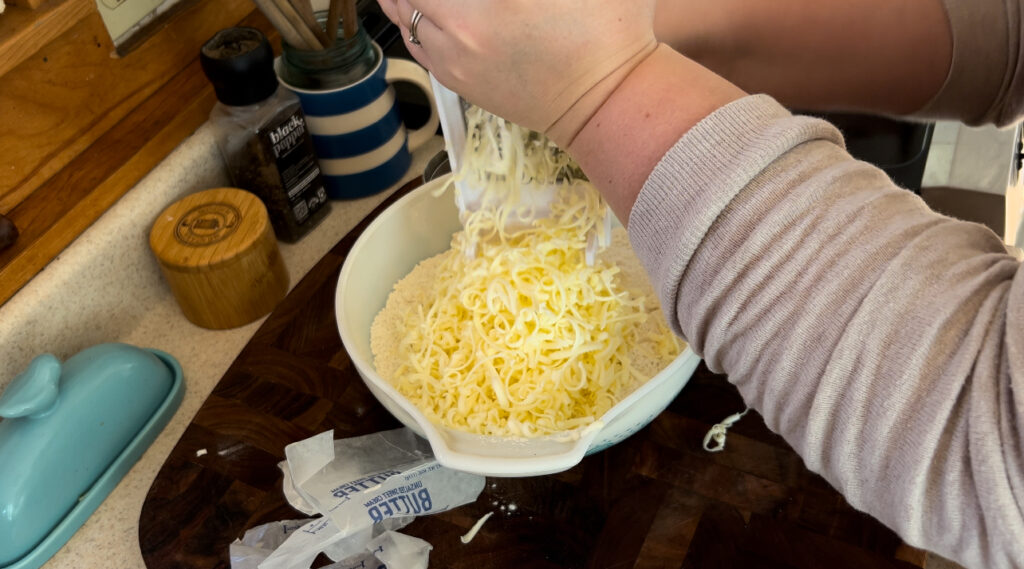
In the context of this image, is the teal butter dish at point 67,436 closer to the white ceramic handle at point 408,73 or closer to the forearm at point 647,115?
the white ceramic handle at point 408,73

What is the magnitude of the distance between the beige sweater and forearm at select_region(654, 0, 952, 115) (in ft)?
0.98

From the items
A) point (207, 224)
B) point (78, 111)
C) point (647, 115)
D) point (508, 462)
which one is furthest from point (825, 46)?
point (78, 111)

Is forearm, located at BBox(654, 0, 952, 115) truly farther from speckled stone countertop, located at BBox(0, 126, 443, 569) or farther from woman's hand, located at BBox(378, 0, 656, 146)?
speckled stone countertop, located at BBox(0, 126, 443, 569)

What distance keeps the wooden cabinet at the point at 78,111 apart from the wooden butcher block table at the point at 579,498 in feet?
0.81

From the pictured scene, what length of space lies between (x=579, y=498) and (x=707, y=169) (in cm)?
43

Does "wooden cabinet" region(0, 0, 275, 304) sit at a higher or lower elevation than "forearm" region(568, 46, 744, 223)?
lower

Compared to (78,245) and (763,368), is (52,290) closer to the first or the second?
(78,245)

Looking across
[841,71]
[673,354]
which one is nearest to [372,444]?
[673,354]

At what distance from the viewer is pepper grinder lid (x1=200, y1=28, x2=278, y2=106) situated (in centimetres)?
90

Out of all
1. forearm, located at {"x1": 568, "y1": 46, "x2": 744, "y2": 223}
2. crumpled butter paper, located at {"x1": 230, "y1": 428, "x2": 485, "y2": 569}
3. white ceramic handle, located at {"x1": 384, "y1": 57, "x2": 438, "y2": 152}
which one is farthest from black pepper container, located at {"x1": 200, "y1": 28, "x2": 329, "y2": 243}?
forearm, located at {"x1": 568, "y1": 46, "x2": 744, "y2": 223}

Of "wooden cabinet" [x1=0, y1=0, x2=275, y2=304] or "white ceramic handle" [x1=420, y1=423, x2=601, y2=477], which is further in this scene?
"wooden cabinet" [x1=0, y1=0, x2=275, y2=304]

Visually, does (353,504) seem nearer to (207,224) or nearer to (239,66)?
(207,224)

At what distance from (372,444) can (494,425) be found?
13cm

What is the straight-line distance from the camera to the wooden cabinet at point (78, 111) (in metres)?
0.84
